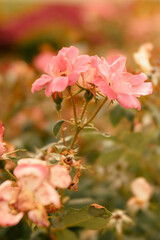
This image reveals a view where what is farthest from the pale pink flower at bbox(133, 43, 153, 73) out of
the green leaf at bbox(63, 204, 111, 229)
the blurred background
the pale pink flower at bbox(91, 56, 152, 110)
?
the green leaf at bbox(63, 204, 111, 229)

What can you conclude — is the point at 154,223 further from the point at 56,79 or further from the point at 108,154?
the point at 56,79

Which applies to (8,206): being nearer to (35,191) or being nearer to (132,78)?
(35,191)

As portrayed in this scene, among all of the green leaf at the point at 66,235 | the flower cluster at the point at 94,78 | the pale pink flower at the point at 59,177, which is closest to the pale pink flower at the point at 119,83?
the flower cluster at the point at 94,78

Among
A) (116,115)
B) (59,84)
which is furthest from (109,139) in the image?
(59,84)

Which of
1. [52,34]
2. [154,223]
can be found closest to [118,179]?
[154,223]

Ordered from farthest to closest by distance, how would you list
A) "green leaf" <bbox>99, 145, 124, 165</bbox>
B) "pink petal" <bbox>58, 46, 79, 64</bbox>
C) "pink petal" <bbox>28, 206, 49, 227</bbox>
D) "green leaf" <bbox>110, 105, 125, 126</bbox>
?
"green leaf" <bbox>99, 145, 124, 165</bbox> < "green leaf" <bbox>110, 105, 125, 126</bbox> < "pink petal" <bbox>58, 46, 79, 64</bbox> < "pink petal" <bbox>28, 206, 49, 227</bbox>

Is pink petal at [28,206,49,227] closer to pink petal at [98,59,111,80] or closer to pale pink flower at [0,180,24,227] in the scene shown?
pale pink flower at [0,180,24,227]
